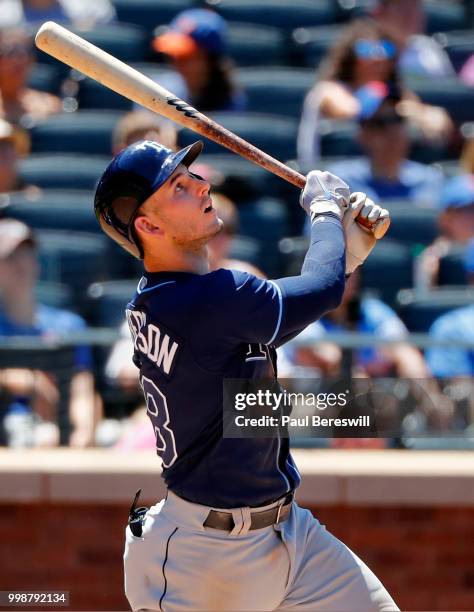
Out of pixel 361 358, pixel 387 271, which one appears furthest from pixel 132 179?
pixel 387 271

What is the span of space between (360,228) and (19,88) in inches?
155

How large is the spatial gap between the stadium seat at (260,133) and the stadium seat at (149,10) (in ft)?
4.29

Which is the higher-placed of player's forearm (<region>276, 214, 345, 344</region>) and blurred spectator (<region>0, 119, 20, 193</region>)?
blurred spectator (<region>0, 119, 20, 193</region>)

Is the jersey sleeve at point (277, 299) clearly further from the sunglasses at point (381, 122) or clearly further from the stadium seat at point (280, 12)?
the stadium seat at point (280, 12)

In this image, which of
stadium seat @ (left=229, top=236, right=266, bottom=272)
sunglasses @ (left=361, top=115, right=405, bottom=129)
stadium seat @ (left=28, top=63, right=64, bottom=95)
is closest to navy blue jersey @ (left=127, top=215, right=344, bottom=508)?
stadium seat @ (left=229, top=236, right=266, bottom=272)

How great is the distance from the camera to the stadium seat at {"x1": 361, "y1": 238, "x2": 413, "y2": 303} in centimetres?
541

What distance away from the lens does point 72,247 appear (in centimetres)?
548

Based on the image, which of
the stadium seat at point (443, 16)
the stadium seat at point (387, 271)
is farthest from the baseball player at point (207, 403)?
the stadium seat at point (443, 16)

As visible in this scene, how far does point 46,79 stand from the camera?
6.95 metres

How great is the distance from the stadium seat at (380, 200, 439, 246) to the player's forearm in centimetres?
296

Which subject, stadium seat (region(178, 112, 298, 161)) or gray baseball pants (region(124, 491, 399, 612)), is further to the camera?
stadium seat (region(178, 112, 298, 161))

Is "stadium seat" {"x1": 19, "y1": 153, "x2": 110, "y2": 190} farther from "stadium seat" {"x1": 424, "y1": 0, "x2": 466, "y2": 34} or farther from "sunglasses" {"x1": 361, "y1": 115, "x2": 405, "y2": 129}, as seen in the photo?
"stadium seat" {"x1": 424, "y1": 0, "x2": 466, "y2": 34}

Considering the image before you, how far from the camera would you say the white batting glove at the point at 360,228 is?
9.63ft

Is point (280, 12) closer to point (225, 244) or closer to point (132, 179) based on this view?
point (225, 244)
